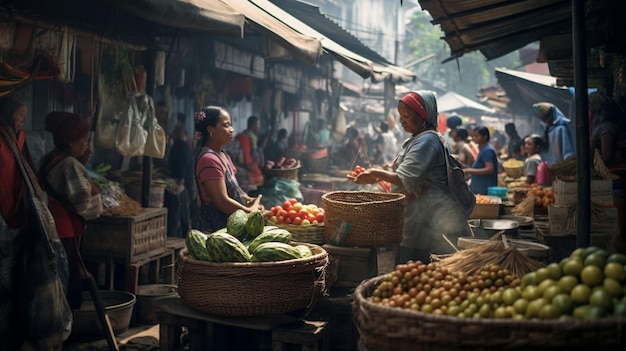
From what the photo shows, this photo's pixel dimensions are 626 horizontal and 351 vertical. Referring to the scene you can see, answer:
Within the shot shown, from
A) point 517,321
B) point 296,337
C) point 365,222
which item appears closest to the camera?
point 517,321

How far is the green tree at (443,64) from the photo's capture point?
176 ft

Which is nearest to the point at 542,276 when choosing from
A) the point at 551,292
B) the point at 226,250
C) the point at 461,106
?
the point at 551,292

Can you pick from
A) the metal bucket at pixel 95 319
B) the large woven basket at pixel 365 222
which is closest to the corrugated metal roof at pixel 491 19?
the large woven basket at pixel 365 222

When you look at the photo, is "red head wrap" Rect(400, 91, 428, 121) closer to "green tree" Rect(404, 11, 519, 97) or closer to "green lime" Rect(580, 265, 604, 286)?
"green lime" Rect(580, 265, 604, 286)

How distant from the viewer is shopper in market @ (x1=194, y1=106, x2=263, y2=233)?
5332 mm

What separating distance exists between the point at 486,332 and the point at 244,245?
87.0 inches

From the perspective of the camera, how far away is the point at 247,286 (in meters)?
4.06

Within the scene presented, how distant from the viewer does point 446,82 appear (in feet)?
176

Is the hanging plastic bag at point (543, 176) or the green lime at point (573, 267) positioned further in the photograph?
the hanging plastic bag at point (543, 176)

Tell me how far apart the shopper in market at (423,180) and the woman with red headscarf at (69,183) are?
240 cm

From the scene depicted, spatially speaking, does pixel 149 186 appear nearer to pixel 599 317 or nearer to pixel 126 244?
pixel 126 244

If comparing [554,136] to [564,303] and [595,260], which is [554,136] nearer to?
[595,260]

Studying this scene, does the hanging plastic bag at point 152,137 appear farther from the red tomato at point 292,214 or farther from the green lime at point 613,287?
the green lime at point 613,287

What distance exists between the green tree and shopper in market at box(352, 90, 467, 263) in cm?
4628
